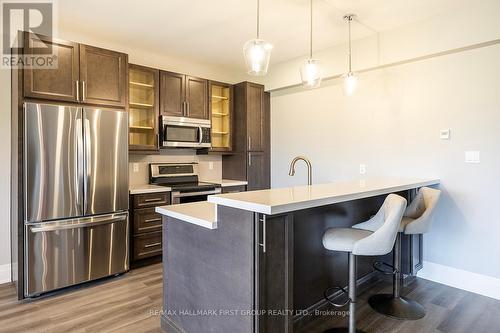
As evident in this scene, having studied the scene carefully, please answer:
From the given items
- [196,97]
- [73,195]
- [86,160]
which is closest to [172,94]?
[196,97]

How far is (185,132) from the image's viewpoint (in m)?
4.18

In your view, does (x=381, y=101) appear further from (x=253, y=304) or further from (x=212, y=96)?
(x=253, y=304)

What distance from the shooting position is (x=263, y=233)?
1.56 meters

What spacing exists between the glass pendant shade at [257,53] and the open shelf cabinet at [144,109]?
6.44 feet

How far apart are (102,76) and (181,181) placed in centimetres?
→ 172

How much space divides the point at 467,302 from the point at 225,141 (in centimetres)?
354

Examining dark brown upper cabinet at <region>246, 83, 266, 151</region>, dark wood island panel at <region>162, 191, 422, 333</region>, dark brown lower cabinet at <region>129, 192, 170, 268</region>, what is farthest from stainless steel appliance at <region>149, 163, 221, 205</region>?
dark wood island panel at <region>162, 191, 422, 333</region>

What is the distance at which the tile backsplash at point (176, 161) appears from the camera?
13.3 feet

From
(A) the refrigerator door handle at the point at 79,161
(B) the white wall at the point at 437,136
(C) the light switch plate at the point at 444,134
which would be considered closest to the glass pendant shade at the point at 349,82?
(B) the white wall at the point at 437,136

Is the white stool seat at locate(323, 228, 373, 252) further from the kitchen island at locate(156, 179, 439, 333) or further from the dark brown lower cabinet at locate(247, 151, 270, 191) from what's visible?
the dark brown lower cabinet at locate(247, 151, 270, 191)

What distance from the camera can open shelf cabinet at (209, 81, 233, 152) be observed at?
186 inches

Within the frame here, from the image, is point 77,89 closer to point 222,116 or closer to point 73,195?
point 73,195

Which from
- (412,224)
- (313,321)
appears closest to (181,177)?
(313,321)

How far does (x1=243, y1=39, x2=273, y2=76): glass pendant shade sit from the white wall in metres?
1.85
